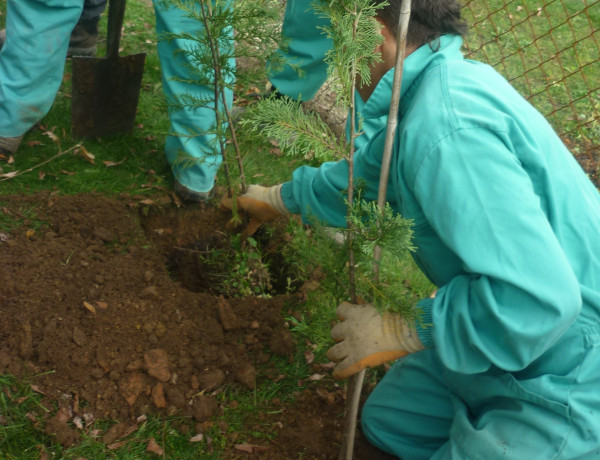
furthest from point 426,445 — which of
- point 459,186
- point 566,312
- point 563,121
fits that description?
point 563,121

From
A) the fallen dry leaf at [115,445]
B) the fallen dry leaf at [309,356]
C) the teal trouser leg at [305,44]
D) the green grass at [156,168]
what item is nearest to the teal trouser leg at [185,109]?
the green grass at [156,168]

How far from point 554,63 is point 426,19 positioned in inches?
158

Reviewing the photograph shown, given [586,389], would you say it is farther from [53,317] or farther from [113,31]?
[113,31]

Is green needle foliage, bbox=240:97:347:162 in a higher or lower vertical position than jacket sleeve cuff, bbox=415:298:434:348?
higher

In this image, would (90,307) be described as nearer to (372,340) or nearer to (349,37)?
Result: (372,340)

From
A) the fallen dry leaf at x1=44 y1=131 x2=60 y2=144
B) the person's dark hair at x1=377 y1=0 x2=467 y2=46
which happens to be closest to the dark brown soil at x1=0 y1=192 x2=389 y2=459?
the fallen dry leaf at x1=44 y1=131 x2=60 y2=144

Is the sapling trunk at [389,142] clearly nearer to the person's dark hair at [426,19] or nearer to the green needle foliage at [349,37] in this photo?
the green needle foliage at [349,37]

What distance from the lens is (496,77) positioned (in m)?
1.79

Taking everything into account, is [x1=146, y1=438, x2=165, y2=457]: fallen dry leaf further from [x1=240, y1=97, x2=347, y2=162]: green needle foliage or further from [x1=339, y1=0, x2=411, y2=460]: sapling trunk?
[x1=240, y1=97, x2=347, y2=162]: green needle foliage

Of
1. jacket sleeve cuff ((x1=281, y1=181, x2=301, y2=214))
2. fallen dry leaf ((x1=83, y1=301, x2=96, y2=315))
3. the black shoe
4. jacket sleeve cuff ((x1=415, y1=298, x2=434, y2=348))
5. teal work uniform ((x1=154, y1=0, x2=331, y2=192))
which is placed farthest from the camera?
the black shoe

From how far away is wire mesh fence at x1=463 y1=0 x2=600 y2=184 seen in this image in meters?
4.46

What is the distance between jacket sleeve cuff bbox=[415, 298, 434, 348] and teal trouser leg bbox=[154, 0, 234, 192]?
1342 millimetres

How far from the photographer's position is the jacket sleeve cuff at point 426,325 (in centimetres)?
184

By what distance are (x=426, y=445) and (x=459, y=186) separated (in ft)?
4.23
